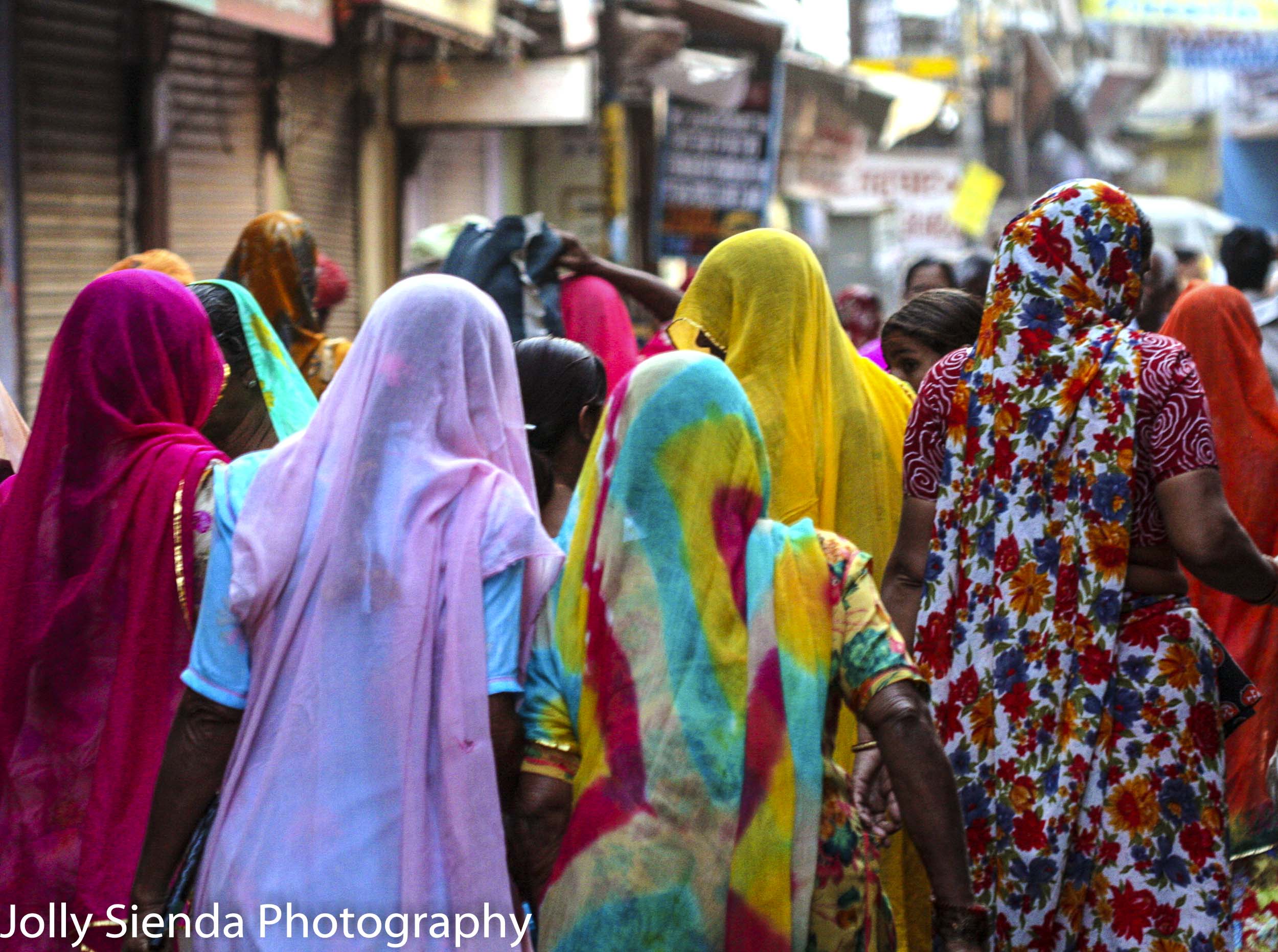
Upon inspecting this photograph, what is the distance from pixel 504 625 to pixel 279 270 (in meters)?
2.76

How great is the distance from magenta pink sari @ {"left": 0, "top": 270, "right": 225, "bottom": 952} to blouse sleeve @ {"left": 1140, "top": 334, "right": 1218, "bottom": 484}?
163cm

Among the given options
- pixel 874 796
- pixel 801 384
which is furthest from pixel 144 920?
pixel 801 384

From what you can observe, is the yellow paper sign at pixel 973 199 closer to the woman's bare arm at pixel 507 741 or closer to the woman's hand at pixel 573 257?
the woman's hand at pixel 573 257

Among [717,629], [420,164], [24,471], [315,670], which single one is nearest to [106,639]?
[24,471]

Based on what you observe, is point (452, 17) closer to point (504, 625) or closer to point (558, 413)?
point (558, 413)

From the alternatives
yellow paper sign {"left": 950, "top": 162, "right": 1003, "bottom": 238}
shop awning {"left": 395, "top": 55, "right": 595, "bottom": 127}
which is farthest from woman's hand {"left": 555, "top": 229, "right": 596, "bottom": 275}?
yellow paper sign {"left": 950, "top": 162, "right": 1003, "bottom": 238}

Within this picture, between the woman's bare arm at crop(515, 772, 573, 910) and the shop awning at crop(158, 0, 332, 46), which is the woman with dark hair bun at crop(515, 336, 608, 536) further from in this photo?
the shop awning at crop(158, 0, 332, 46)

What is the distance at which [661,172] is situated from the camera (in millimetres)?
12266

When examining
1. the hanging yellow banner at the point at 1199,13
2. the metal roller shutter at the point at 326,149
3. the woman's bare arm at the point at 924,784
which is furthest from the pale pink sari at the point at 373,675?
the hanging yellow banner at the point at 1199,13

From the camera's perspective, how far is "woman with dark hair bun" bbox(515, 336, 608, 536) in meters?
3.50

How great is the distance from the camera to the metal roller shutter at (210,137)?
8.52 meters

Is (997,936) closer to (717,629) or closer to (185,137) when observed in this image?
(717,629)

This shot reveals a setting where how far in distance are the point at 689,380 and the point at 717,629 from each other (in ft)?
1.15

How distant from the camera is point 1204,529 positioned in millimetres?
2852
